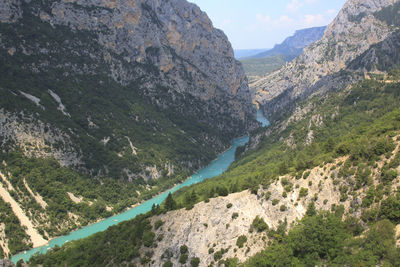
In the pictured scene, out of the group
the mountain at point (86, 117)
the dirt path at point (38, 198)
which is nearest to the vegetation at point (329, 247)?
the mountain at point (86, 117)

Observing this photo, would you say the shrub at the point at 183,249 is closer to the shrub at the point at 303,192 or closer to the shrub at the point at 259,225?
the shrub at the point at 259,225

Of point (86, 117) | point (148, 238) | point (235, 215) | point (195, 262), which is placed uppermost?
point (86, 117)

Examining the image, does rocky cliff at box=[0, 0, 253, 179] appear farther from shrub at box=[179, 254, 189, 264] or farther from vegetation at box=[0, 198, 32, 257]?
shrub at box=[179, 254, 189, 264]

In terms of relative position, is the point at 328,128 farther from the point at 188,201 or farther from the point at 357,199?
the point at 357,199

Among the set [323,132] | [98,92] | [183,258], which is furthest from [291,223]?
[98,92]

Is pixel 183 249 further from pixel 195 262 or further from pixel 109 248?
pixel 109 248

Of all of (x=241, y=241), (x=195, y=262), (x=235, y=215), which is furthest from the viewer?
(x=235, y=215)
